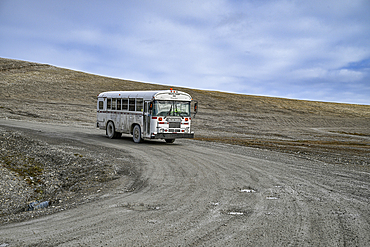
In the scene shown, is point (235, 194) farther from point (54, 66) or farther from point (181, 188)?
point (54, 66)

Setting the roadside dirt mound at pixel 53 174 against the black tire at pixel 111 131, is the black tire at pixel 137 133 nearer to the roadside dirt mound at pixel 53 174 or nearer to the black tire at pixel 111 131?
the black tire at pixel 111 131

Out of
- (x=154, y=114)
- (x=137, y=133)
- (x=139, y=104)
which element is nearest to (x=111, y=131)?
(x=137, y=133)

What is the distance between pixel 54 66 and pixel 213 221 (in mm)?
73301

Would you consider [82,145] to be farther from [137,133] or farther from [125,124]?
[125,124]

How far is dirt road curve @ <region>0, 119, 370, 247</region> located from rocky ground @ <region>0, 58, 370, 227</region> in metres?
1.23

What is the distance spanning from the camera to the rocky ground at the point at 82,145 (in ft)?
32.0

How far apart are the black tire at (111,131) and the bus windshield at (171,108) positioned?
4.33 m

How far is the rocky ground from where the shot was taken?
9766 millimetres

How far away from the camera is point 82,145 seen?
53.6 ft

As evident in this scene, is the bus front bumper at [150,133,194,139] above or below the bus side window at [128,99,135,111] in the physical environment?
below

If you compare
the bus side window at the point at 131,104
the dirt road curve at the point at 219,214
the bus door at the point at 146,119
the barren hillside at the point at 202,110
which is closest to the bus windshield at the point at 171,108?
the bus door at the point at 146,119

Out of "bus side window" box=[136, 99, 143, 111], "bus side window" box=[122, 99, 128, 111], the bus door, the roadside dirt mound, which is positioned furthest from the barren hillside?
the roadside dirt mound

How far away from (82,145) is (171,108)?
5127 millimetres

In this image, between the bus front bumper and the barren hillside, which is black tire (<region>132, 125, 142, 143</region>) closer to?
the bus front bumper
